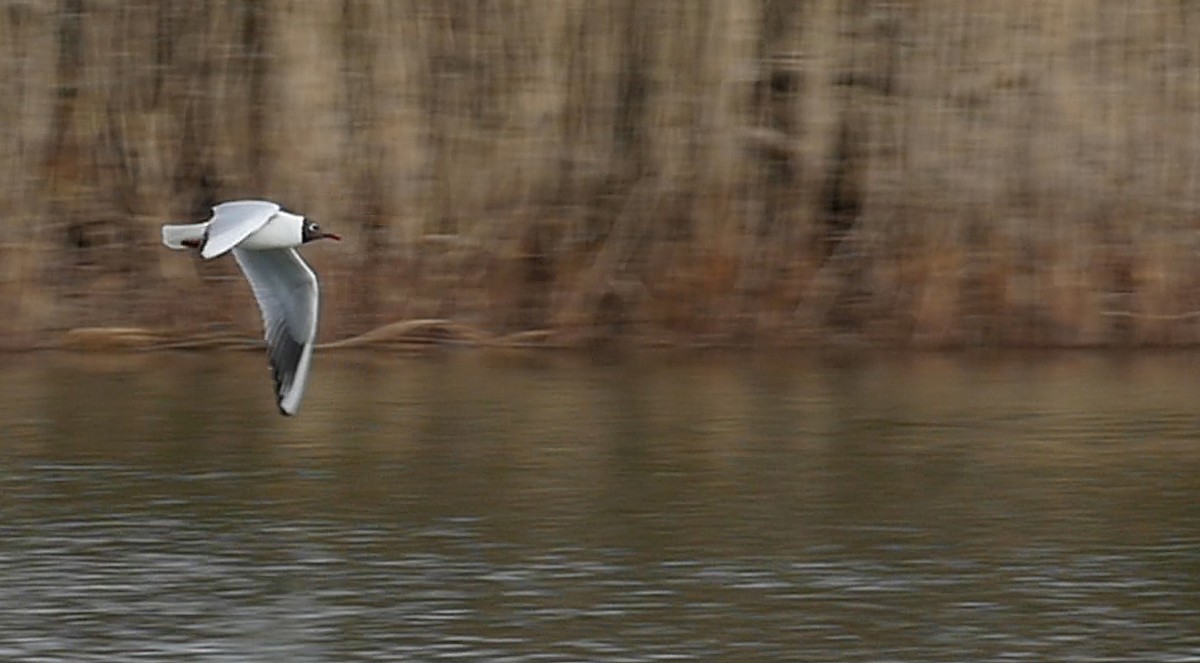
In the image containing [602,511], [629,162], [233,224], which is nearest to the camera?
[233,224]

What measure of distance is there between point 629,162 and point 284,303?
5216 mm

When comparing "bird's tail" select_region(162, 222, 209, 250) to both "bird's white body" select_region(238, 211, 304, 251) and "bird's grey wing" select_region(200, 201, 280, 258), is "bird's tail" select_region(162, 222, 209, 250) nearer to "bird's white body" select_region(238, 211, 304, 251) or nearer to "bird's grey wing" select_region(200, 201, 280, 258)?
"bird's grey wing" select_region(200, 201, 280, 258)

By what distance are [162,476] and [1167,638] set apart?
4.05 metres

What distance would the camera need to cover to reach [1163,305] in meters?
14.6

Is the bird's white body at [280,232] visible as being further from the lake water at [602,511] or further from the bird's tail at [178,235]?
the lake water at [602,511]

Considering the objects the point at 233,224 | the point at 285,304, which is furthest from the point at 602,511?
the point at 233,224

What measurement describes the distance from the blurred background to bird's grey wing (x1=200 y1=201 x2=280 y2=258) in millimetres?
5040

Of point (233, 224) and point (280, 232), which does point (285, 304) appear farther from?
point (233, 224)

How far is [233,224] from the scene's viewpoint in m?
9.13

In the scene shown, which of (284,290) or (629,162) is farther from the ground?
A: (629,162)

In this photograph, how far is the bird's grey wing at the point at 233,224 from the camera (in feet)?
28.9

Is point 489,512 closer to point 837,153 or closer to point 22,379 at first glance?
point 22,379

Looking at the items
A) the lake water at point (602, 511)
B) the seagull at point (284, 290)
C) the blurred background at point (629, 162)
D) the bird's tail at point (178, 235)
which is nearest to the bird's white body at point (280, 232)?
the seagull at point (284, 290)

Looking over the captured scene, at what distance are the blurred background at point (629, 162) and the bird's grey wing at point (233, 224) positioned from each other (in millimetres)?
5040
